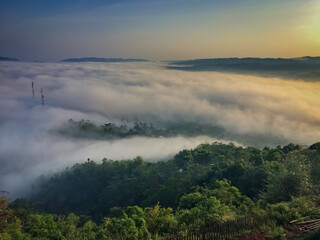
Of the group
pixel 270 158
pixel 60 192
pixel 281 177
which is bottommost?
pixel 60 192

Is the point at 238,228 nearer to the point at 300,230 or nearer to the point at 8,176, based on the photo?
the point at 300,230

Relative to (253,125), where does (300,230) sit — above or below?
above

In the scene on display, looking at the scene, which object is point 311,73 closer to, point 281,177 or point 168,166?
point 168,166

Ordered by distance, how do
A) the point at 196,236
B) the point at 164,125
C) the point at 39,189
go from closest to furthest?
the point at 196,236 < the point at 39,189 < the point at 164,125

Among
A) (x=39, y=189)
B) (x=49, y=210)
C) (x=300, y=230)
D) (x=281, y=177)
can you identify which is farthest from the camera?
(x=39, y=189)

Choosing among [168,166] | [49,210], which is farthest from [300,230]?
→ [49,210]

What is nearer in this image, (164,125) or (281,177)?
(281,177)
